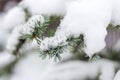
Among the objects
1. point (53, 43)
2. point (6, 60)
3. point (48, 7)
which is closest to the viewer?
point (53, 43)

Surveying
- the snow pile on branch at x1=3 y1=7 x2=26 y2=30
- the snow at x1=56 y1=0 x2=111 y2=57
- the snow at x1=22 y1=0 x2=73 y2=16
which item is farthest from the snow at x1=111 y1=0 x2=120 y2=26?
the snow pile on branch at x1=3 y1=7 x2=26 y2=30

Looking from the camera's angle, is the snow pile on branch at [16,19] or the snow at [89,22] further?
the snow pile on branch at [16,19]

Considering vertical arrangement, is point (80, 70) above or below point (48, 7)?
below

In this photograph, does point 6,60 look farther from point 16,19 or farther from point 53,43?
point 53,43

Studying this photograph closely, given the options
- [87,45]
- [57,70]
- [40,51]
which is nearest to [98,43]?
[87,45]

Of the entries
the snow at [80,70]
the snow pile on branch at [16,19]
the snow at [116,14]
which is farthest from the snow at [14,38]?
the snow at [116,14]

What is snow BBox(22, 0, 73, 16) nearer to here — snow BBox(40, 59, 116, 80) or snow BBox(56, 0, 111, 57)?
snow BBox(56, 0, 111, 57)

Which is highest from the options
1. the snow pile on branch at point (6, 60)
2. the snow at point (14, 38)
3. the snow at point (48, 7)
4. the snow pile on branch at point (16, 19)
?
the snow at point (48, 7)

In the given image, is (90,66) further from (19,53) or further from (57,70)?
(19,53)

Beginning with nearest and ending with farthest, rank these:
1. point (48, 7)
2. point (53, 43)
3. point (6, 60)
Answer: point (53, 43) < point (48, 7) < point (6, 60)

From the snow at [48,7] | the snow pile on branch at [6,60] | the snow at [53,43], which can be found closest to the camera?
the snow at [53,43]

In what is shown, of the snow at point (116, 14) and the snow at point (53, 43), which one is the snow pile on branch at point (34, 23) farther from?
the snow at point (116, 14)

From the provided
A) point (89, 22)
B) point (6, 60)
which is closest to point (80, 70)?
point (89, 22)
